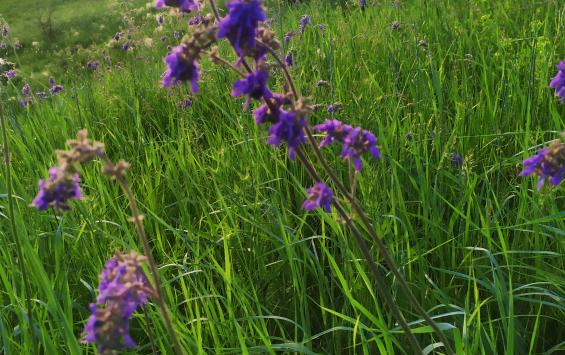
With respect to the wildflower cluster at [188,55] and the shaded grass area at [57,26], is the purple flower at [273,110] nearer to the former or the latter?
the wildflower cluster at [188,55]

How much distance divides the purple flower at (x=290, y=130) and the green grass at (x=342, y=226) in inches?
29.3

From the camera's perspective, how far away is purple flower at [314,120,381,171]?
1.19 m

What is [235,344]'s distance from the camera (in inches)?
72.9

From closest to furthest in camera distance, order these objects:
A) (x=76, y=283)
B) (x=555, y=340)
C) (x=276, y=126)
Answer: (x=276, y=126) < (x=555, y=340) < (x=76, y=283)

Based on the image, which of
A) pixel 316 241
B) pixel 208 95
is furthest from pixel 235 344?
pixel 208 95

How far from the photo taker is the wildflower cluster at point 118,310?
3.11 feet

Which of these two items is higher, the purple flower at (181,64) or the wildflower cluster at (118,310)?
the purple flower at (181,64)

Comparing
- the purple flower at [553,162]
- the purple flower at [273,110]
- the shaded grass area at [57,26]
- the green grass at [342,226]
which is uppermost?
the purple flower at [273,110]

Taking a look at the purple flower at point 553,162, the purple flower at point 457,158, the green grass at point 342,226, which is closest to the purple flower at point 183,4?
the purple flower at point 553,162

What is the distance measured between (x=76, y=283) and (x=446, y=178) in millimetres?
1703

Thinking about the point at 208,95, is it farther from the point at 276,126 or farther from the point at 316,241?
the point at 276,126

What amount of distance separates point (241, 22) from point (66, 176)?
0.44m

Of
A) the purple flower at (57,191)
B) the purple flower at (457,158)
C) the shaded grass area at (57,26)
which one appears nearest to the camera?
the purple flower at (57,191)

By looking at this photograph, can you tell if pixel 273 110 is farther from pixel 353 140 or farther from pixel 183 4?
pixel 183 4
